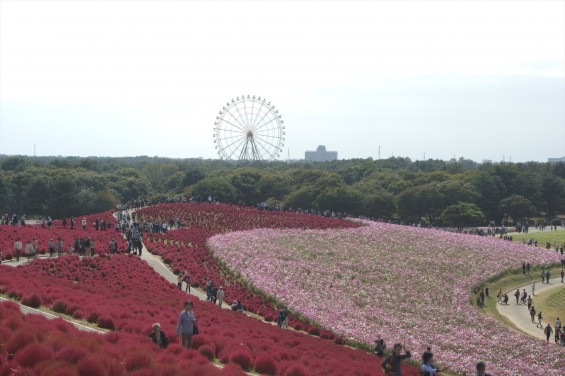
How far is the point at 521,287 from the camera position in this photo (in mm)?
47594

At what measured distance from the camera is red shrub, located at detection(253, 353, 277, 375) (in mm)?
14945

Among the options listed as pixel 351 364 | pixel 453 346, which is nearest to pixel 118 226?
pixel 453 346

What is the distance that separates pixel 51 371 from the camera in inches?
395

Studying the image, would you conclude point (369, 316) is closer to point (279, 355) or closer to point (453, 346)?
point (453, 346)

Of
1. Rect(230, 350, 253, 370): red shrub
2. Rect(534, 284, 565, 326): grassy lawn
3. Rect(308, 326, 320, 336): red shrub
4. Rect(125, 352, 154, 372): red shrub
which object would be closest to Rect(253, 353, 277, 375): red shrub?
Rect(230, 350, 253, 370): red shrub

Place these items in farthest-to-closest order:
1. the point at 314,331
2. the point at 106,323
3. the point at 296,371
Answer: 1. the point at 314,331
2. the point at 106,323
3. the point at 296,371

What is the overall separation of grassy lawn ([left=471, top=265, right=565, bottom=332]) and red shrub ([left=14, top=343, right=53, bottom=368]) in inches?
1224

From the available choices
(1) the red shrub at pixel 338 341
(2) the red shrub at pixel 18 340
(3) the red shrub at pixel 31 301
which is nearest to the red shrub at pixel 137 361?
(2) the red shrub at pixel 18 340

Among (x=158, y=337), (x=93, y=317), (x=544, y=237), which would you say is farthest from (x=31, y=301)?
(x=544, y=237)

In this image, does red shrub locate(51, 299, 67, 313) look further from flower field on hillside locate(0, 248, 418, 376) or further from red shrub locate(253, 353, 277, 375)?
red shrub locate(253, 353, 277, 375)

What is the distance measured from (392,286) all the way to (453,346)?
12176 mm

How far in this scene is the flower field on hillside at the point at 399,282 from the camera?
29016 mm

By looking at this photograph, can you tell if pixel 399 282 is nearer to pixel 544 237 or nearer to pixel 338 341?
pixel 338 341

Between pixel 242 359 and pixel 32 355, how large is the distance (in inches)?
221
